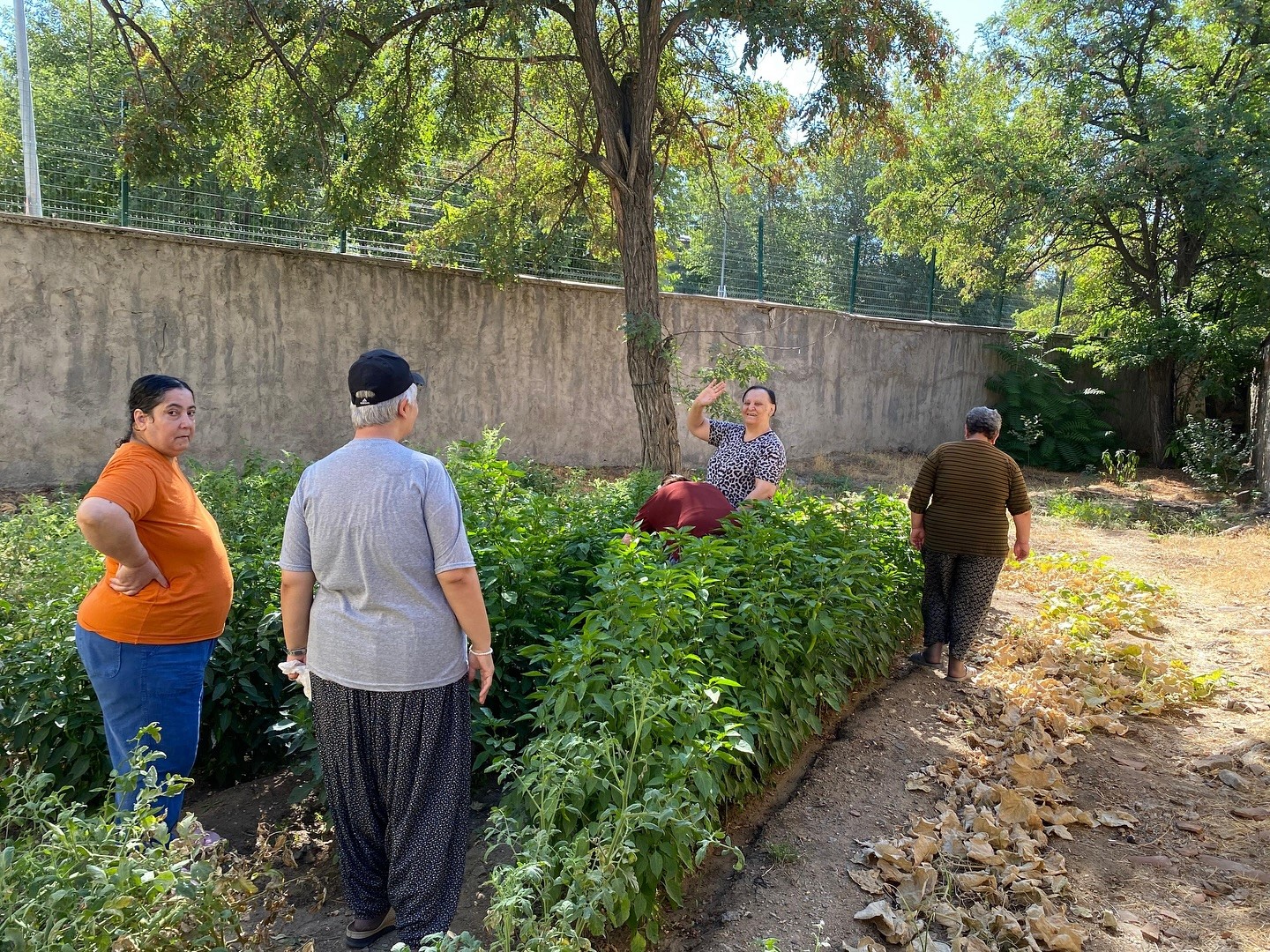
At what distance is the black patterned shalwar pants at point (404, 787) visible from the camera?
2709 mm

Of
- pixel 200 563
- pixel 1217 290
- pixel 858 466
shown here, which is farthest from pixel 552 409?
pixel 1217 290

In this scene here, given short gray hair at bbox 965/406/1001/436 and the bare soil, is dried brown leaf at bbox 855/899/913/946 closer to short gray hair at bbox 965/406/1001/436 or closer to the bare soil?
the bare soil

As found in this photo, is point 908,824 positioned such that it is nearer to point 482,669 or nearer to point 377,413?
point 482,669

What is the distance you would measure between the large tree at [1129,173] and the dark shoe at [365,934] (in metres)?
14.1

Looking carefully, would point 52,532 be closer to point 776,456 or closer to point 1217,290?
point 776,456

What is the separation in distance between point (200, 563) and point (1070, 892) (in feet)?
11.5

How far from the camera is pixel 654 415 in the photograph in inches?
347

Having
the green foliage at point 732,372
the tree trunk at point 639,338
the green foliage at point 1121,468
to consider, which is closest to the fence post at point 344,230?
the tree trunk at point 639,338

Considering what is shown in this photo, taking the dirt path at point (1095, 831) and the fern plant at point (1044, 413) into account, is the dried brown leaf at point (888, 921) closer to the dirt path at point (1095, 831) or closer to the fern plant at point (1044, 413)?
the dirt path at point (1095, 831)

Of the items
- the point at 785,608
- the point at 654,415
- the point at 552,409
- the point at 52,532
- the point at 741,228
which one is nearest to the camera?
the point at 785,608

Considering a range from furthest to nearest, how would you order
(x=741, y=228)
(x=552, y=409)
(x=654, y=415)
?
(x=741, y=228) → (x=552, y=409) → (x=654, y=415)

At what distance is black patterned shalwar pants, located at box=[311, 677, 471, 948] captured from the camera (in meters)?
2.71

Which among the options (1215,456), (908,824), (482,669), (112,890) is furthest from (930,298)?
(112,890)

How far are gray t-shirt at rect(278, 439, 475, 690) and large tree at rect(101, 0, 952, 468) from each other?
5069 mm
